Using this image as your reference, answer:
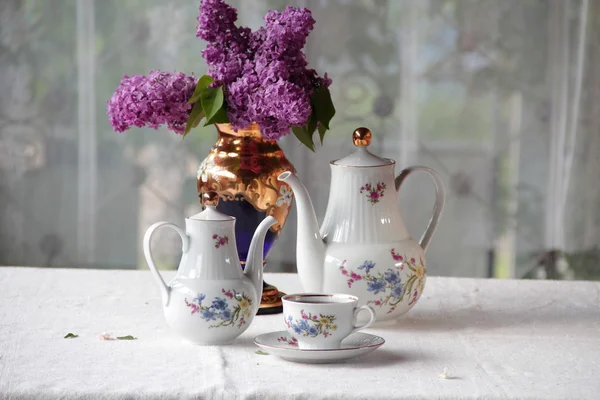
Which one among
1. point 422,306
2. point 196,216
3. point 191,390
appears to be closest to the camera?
point 191,390

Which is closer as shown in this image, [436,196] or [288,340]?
[288,340]

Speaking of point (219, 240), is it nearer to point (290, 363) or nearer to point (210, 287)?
point (210, 287)

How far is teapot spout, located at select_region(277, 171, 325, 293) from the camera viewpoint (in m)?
1.17

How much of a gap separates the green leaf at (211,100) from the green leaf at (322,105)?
15 cm

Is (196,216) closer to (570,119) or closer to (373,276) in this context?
(373,276)

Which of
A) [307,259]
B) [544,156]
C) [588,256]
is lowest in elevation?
[588,256]

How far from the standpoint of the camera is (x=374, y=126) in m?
2.61

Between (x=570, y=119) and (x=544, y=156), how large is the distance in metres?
0.14

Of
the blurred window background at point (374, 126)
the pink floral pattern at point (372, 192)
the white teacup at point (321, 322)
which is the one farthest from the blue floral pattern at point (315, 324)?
the blurred window background at point (374, 126)

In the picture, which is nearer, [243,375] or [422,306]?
[243,375]

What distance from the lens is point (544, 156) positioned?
8.65ft

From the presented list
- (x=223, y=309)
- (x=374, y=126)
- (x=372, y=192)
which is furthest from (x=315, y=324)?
(x=374, y=126)

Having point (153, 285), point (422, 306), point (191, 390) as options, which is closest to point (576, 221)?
point (422, 306)

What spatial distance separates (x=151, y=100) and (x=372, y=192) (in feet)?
1.15
